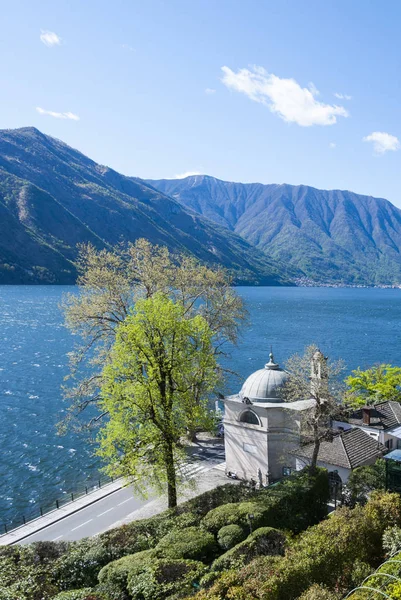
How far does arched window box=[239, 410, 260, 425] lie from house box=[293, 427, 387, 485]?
135 inches

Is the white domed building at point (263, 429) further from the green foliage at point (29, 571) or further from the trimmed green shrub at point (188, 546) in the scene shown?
the green foliage at point (29, 571)

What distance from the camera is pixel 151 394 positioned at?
1087 inches

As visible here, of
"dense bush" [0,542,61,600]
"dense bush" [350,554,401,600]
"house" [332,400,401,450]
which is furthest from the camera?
"house" [332,400,401,450]

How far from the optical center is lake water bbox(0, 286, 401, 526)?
135ft

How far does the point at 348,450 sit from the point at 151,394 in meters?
14.1

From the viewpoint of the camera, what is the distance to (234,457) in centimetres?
3453

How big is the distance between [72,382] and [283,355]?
142 feet

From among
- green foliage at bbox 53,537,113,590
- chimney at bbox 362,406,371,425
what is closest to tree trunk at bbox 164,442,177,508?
green foliage at bbox 53,537,113,590

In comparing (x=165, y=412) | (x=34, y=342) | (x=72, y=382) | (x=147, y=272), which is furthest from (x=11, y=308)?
(x=165, y=412)

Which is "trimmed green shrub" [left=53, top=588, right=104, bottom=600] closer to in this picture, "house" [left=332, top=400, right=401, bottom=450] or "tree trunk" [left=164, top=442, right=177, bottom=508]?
"tree trunk" [left=164, top=442, right=177, bottom=508]

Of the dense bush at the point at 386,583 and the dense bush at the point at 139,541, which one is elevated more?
the dense bush at the point at 386,583

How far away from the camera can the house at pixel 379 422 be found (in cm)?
3541

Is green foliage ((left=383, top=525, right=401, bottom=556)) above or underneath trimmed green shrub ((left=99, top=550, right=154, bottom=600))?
above

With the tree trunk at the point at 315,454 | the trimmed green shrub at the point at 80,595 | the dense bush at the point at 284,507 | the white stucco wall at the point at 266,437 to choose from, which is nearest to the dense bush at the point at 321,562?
the dense bush at the point at 284,507
